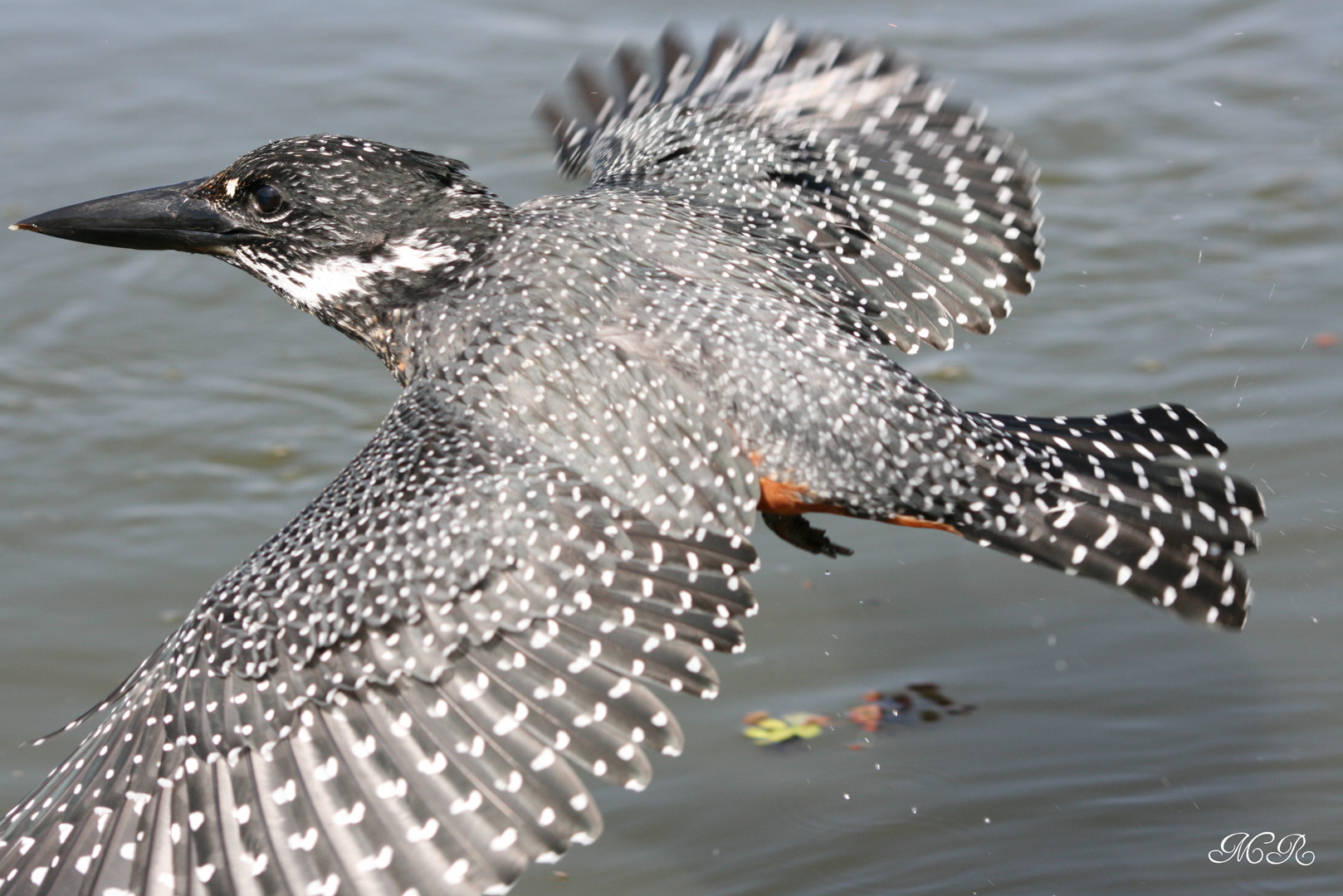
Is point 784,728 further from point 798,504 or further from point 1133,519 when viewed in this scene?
point 1133,519

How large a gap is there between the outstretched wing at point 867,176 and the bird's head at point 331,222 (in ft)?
2.33

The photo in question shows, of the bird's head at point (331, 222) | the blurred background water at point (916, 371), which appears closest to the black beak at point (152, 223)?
the bird's head at point (331, 222)

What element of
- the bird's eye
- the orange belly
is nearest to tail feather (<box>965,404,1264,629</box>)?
the orange belly

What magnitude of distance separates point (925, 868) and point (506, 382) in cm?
229

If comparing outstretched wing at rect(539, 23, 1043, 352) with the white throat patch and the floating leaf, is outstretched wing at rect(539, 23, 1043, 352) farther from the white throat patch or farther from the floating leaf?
the floating leaf

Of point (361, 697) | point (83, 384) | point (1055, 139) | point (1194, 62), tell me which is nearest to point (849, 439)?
point (361, 697)

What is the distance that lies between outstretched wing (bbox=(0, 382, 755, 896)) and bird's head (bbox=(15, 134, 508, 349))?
1.01 m

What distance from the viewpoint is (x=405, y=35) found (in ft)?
34.8

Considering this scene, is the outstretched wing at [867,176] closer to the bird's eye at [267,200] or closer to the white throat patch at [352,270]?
the white throat patch at [352,270]

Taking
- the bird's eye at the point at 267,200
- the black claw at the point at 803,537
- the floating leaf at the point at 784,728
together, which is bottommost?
the floating leaf at the point at 784,728

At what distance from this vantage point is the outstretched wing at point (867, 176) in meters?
5.55

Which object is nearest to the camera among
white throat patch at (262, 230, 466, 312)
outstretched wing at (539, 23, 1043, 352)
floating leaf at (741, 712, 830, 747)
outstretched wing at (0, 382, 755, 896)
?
outstretched wing at (0, 382, 755, 896)

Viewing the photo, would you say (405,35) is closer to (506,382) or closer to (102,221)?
(102,221)

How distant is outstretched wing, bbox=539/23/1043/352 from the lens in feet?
18.2
